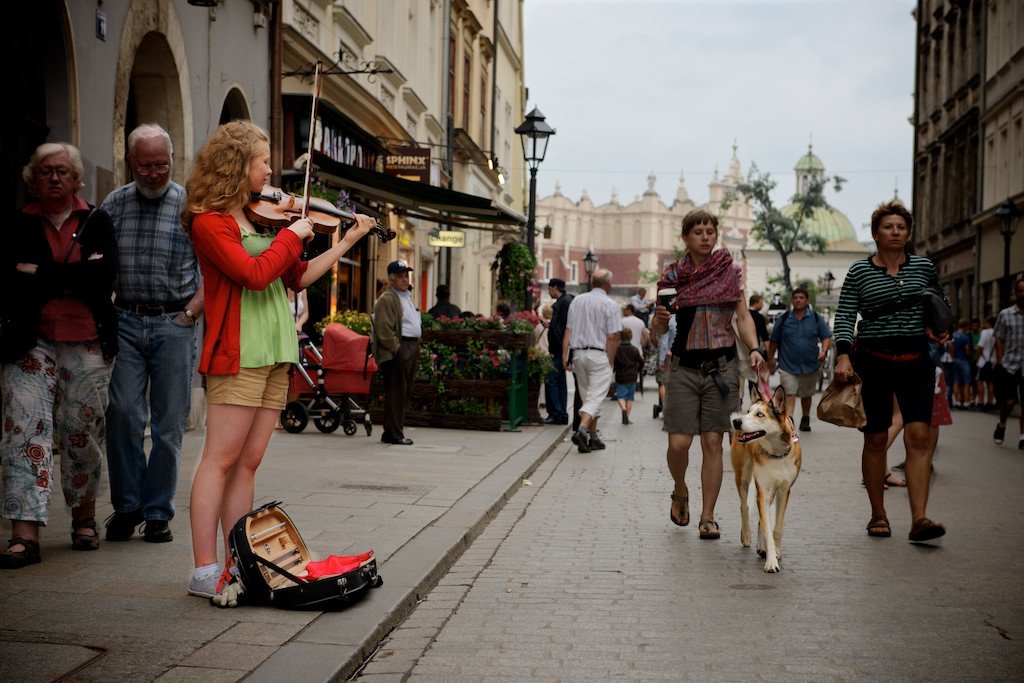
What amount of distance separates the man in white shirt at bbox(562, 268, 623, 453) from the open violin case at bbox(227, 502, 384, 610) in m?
8.81

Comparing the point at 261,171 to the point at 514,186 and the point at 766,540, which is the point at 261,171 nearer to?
the point at 766,540

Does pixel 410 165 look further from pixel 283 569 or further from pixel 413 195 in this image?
pixel 283 569

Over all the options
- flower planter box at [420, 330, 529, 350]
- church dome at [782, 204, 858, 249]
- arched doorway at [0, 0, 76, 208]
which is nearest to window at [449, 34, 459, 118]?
flower planter box at [420, 330, 529, 350]

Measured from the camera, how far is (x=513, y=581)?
6.53m

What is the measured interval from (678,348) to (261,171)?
3.36 meters

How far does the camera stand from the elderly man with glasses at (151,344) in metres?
6.50

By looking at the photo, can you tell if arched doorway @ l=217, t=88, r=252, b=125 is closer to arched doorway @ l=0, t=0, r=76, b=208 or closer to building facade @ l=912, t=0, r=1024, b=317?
arched doorway @ l=0, t=0, r=76, b=208

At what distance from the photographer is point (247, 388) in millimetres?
5297

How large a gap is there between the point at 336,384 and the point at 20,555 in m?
8.01

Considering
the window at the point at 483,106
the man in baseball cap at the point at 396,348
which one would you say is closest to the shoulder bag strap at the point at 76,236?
the man in baseball cap at the point at 396,348

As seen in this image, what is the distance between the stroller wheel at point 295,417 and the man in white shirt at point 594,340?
9.87ft

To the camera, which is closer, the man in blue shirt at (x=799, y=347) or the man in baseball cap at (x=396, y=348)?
the man in baseball cap at (x=396, y=348)

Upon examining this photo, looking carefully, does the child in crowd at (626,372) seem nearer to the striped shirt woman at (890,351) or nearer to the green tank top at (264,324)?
the striped shirt woman at (890,351)

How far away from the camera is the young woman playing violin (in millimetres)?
5172
